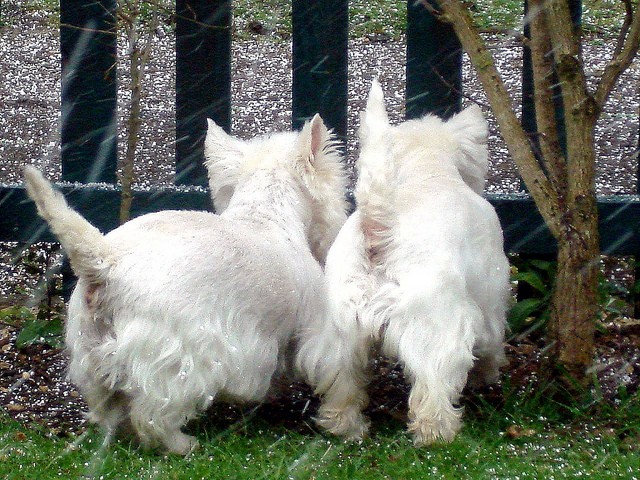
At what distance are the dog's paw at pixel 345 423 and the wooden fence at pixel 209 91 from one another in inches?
65.2

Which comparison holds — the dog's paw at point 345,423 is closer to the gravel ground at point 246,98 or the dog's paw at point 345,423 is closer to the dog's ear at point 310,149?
the dog's ear at point 310,149

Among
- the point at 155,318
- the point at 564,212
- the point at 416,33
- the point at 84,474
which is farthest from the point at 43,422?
the point at 416,33

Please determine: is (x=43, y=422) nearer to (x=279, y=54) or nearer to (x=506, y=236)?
(x=506, y=236)

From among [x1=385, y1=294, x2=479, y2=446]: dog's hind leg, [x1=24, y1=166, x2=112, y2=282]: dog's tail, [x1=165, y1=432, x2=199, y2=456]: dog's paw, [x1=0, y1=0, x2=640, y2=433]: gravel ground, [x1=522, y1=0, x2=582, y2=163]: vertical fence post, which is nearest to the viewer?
[x1=24, y1=166, x2=112, y2=282]: dog's tail

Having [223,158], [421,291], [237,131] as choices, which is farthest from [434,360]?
[237,131]

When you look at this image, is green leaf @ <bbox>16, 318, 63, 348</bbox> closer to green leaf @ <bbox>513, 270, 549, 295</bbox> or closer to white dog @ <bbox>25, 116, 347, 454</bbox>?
white dog @ <bbox>25, 116, 347, 454</bbox>

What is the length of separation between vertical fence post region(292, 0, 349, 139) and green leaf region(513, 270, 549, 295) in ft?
3.91

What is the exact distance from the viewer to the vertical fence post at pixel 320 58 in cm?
521

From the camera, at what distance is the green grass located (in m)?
3.56

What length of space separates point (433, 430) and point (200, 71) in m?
2.56

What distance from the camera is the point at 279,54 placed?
12.4 meters

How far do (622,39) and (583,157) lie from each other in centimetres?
49

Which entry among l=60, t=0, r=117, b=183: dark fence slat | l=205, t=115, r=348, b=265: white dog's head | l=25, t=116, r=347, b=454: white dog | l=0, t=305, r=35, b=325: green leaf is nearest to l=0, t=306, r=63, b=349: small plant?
l=0, t=305, r=35, b=325: green leaf

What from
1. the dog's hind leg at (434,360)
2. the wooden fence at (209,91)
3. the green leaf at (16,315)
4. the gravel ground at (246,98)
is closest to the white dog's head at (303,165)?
the wooden fence at (209,91)
